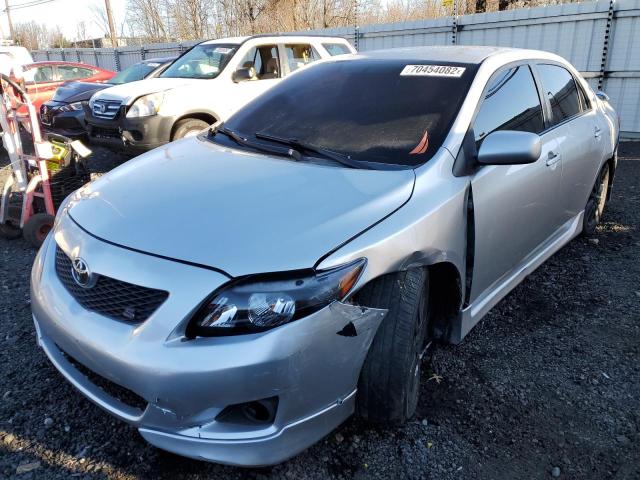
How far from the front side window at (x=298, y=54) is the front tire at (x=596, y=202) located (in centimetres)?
453

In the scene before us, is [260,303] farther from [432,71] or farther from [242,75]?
[242,75]

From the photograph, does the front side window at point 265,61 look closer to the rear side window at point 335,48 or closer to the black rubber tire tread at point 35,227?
the rear side window at point 335,48

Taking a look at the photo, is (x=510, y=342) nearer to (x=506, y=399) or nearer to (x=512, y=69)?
(x=506, y=399)

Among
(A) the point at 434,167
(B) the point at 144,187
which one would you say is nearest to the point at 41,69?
(B) the point at 144,187

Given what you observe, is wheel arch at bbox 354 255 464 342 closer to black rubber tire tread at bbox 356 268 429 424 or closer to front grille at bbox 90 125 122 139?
black rubber tire tread at bbox 356 268 429 424

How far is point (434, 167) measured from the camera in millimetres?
2303

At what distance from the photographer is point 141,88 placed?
651 cm

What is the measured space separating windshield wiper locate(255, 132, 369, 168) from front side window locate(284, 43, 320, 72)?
5.02 m

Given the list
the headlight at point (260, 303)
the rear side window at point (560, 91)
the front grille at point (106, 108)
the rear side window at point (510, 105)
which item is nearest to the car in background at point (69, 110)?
the front grille at point (106, 108)

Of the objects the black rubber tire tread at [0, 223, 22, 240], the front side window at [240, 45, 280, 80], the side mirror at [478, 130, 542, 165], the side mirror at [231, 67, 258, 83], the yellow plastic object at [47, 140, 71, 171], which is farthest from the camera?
the front side window at [240, 45, 280, 80]

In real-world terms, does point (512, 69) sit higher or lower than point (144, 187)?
higher

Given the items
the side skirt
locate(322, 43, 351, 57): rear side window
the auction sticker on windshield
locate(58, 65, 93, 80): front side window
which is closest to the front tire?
the side skirt

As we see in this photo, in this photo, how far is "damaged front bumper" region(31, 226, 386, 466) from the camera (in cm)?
167

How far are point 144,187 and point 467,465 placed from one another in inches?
72.8
